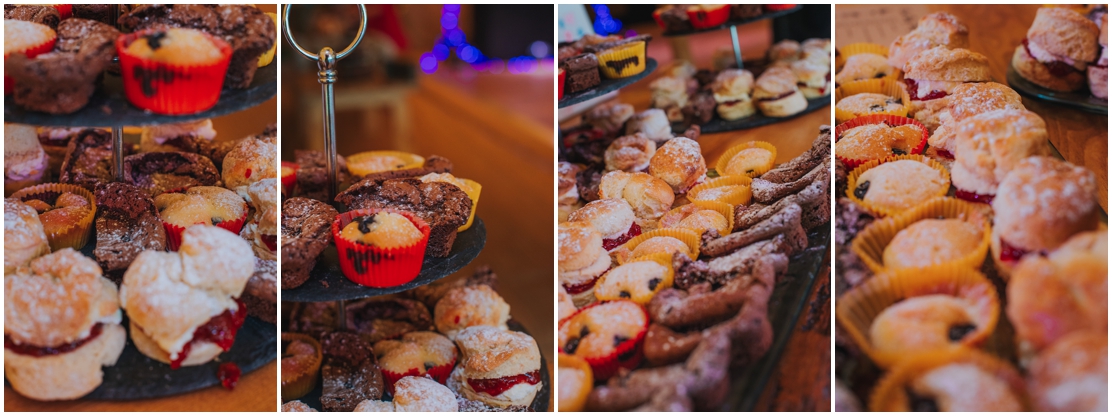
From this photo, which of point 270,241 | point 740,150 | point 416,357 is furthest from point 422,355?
point 740,150

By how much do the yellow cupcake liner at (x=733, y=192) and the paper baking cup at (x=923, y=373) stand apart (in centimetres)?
97

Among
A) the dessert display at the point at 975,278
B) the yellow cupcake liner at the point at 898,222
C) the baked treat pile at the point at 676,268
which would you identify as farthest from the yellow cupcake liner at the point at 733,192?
the yellow cupcake liner at the point at 898,222

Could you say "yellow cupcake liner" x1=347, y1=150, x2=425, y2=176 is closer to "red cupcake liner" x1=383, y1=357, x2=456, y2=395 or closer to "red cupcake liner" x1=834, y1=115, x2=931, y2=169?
"red cupcake liner" x1=383, y1=357, x2=456, y2=395

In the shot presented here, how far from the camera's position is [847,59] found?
3.18m

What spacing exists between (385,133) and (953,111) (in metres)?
5.93

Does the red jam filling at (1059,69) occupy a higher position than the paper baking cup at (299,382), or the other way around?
the red jam filling at (1059,69)

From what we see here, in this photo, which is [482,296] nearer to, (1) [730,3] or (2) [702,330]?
(2) [702,330]

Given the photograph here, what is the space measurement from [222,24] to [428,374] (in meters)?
1.16

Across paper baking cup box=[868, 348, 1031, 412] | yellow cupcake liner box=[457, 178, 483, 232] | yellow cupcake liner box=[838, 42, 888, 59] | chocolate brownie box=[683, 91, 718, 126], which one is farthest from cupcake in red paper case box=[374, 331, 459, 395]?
yellow cupcake liner box=[838, 42, 888, 59]

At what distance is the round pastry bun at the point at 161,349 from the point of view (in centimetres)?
171

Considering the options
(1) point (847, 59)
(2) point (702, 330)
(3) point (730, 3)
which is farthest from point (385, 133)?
(2) point (702, 330)

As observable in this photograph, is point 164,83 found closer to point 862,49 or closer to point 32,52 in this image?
point 32,52

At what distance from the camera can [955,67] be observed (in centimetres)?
253

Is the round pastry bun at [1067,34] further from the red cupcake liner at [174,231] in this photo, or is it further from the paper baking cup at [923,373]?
the red cupcake liner at [174,231]
